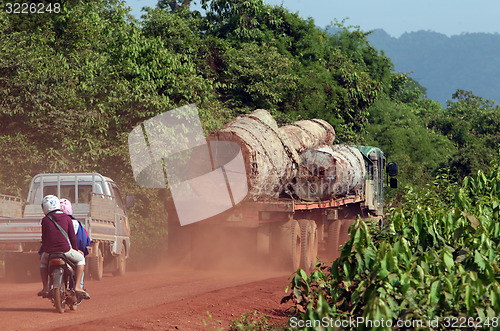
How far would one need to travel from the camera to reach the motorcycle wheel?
9.16 meters

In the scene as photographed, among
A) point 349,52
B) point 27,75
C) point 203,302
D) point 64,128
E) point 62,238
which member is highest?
point 349,52

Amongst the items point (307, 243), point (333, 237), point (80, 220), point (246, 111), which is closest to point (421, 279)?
point (80, 220)

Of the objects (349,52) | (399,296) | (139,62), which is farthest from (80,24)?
(349,52)

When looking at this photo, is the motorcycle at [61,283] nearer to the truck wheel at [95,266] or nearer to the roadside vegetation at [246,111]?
the roadside vegetation at [246,111]

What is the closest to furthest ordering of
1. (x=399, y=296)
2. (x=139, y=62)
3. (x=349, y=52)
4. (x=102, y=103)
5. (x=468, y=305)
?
(x=468, y=305) → (x=399, y=296) → (x=102, y=103) → (x=139, y=62) → (x=349, y=52)

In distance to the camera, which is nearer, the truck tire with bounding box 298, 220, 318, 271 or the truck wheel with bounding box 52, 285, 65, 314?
the truck wheel with bounding box 52, 285, 65, 314

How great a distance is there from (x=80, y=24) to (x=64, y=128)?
5720mm

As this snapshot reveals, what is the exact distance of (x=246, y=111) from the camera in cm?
2700

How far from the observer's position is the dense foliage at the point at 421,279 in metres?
5.98

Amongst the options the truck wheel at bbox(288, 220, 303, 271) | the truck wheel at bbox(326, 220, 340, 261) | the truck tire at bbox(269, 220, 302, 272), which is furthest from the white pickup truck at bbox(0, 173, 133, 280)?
the truck wheel at bbox(326, 220, 340, 261)

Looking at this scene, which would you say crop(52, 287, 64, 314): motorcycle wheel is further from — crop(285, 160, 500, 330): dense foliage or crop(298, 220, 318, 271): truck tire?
crop(298, 220, 318, 271): truck tire

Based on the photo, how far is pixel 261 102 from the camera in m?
28.0

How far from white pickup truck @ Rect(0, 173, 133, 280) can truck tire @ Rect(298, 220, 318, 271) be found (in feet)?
12.8

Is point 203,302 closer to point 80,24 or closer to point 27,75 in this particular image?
point 27,75
